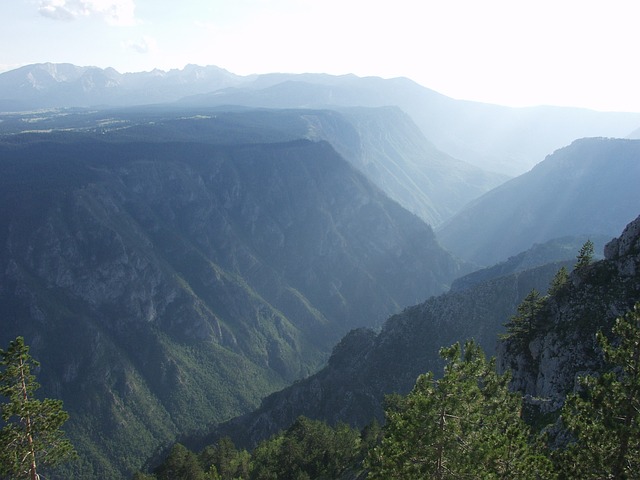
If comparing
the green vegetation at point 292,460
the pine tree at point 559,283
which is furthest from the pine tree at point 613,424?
the green vegetation at point 292,460

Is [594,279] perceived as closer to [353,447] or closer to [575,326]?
[575,326]

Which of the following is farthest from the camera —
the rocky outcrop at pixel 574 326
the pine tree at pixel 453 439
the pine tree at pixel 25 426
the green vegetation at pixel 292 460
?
the green vegetation at pixel 292 460

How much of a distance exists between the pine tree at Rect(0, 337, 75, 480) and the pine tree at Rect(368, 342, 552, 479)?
23.2 m

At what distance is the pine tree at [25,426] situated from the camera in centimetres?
3083

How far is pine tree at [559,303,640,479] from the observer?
22.5 meters

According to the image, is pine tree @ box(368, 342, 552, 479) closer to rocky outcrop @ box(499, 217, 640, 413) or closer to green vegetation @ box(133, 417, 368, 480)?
rocky outcrop @ box(499, 217, 640, 413)

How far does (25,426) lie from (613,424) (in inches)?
1484

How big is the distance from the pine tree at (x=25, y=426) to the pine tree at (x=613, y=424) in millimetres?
32828

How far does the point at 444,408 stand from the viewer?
2505cm

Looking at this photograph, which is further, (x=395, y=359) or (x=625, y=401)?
(x=395, y=359)

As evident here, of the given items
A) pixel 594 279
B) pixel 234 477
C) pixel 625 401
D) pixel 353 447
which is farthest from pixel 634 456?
pixel 234 477

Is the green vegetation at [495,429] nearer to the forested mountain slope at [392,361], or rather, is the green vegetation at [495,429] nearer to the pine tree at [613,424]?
the pine tree at [613,424]

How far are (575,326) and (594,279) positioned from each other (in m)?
10.2

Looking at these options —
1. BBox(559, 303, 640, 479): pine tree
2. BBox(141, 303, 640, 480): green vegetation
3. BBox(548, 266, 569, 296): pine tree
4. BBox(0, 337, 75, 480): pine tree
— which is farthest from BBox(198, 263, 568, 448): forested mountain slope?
BBox(559, 303, 640, 479): pine tree
